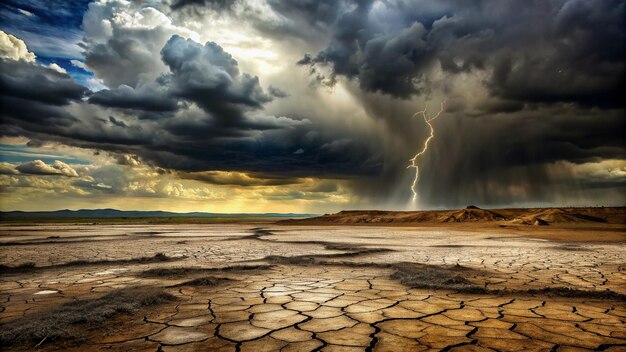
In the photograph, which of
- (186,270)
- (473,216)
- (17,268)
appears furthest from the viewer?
(473,216)

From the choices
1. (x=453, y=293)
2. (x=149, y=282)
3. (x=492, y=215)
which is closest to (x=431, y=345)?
(x=453, y=293)

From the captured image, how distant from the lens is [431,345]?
2543 mm

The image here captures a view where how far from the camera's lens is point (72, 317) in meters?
3.06

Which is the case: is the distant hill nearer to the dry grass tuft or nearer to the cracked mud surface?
the cracked mud surface

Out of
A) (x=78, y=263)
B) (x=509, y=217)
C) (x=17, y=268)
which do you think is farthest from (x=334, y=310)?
(x=509, y=217)

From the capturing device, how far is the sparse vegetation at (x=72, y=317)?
2664 millimetres

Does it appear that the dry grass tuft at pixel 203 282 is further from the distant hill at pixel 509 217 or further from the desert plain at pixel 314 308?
the distant hill at pixel 509 217

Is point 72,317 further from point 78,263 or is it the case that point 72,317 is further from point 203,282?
point 78,263

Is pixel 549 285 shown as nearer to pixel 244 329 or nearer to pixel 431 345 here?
pixel 431 345

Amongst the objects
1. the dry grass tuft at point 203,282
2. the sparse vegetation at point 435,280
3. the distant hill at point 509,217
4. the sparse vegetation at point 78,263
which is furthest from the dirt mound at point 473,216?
the dry grass tuft at point 203,282

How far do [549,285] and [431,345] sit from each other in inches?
129

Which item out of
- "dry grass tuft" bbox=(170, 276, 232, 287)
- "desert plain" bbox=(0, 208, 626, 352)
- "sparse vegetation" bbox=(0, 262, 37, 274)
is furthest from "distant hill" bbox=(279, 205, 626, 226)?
"sparse vegetation" bbox=(0, 262, 37, 274)

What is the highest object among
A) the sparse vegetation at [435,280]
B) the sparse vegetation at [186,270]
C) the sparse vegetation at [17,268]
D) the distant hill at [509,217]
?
the distant hill at [509,217]

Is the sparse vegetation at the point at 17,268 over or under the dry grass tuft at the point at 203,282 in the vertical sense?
under
